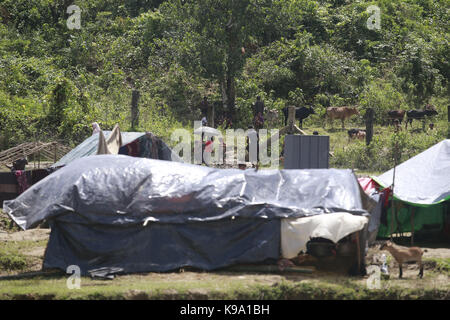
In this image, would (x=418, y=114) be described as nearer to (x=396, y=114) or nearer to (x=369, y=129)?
(x=396, y=114)

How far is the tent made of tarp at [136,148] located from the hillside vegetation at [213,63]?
5.50m

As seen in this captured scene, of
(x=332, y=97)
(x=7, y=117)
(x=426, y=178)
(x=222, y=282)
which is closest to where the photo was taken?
(x=222, y=282)

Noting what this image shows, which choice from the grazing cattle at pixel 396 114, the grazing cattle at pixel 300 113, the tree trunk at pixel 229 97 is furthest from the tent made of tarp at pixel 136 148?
the grazing cattle at pixel 396 114

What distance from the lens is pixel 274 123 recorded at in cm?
2389

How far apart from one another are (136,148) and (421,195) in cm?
705

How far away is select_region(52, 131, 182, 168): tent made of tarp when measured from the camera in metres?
15.5

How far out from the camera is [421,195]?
42.3 feet

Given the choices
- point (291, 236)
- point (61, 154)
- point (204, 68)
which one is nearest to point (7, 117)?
point (61, 154)

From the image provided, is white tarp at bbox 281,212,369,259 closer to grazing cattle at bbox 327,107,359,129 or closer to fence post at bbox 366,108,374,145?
fence post at bbox 366,108,374,145

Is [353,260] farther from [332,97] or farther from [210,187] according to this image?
[332,97]

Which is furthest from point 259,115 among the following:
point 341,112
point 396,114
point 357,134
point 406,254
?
point 406,254

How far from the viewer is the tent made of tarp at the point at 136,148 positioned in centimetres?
1551

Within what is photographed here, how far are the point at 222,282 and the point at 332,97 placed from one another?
1785 centimetres

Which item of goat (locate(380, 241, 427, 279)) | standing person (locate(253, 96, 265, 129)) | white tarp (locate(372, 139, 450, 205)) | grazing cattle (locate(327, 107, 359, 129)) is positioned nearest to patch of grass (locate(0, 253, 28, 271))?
goat (locate(380, 241, 427, 279))
